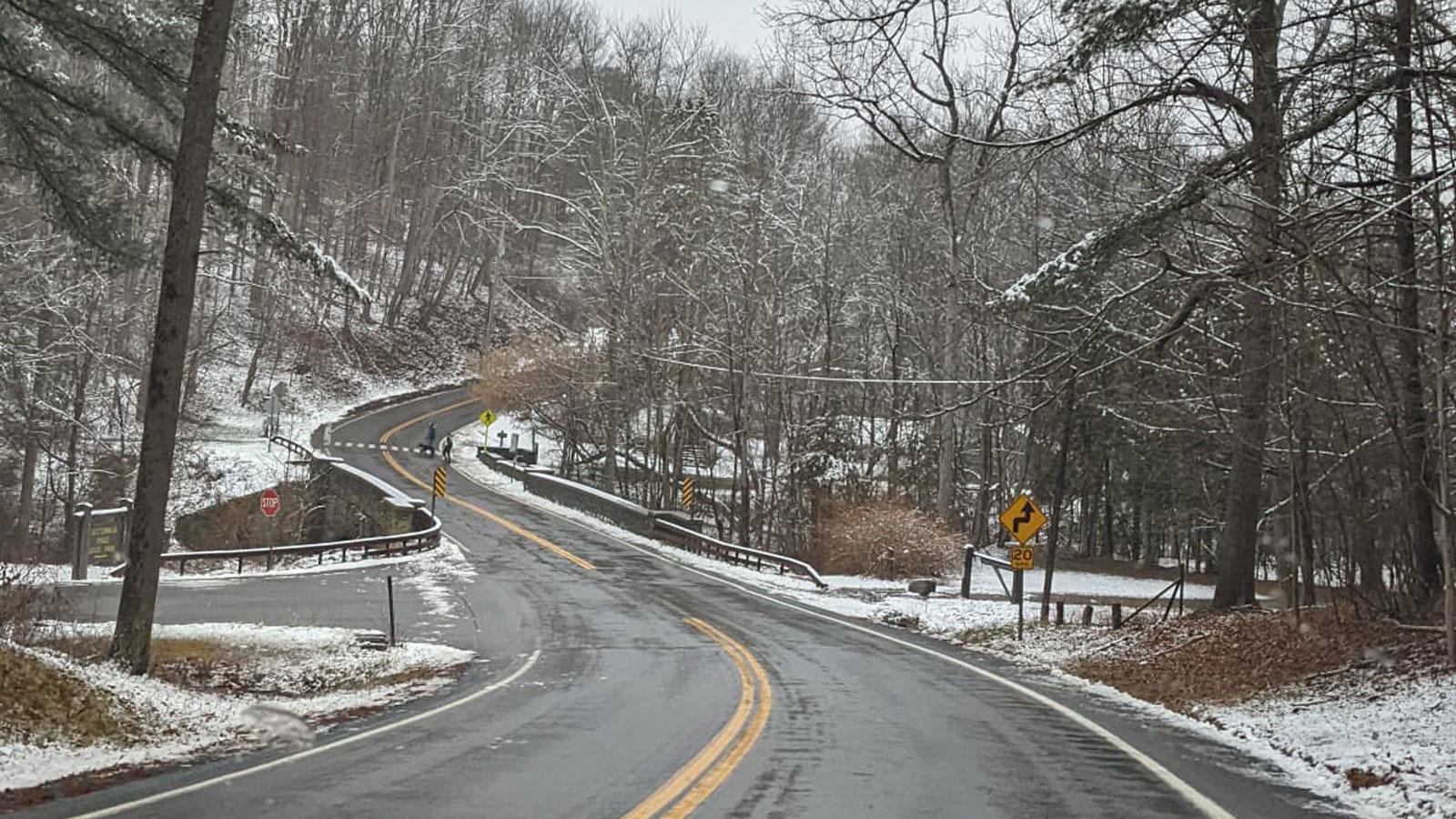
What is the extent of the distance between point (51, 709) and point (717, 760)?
5.24 m

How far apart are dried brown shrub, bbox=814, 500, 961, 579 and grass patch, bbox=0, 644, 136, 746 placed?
24.1 metres

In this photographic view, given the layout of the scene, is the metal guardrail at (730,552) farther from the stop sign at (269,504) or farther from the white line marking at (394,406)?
the white line marking at (394,406)

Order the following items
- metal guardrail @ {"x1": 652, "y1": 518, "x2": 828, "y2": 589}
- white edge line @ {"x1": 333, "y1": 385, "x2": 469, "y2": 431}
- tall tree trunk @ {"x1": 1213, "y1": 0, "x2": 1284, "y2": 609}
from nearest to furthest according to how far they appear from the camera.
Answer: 1. tall tree trunk @ {"x1": 1213, "y1": 0, "x2": 1284, "y2": 609}
2. metal guardrail @ {"x1": 652, "y1": 518, "x2": 828, "y2": 589}
3. white edge line @ {"x1": 333, "y1": 385, "x2": 469, "y2": 431}

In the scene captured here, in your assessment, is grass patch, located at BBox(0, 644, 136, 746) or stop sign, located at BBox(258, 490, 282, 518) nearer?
grass patch, located at BBox(0, 644, 136, 746)

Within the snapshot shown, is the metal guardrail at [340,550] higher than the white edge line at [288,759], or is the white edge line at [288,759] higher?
the metal guardrail at [340,550]

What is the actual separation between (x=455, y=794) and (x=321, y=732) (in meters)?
3.32

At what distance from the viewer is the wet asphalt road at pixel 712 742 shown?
7.27 meters

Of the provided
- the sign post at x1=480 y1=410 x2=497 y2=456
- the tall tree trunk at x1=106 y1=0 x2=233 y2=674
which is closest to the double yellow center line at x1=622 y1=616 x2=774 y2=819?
the tall tree trunk at x1=106 y1=0 x2=233 y2=674

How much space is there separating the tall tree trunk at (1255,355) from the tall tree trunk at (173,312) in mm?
10914

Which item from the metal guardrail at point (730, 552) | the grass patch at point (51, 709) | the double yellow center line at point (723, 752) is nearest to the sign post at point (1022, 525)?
the double yellow center line at point (723, 752)

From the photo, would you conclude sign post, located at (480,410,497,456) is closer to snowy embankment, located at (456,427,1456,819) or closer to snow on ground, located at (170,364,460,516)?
snow on ground, located at (170,364,460,516)

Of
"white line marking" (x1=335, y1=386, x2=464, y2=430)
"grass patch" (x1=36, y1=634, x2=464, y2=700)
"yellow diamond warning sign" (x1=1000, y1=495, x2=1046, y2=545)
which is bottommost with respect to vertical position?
"grass patch" (x1=36, y1=634, x2=464, y2=700)

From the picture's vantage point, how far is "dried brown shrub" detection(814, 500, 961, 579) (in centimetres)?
3203

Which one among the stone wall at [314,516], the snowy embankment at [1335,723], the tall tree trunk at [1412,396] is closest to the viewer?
the snowy embankment at [1335,723]
